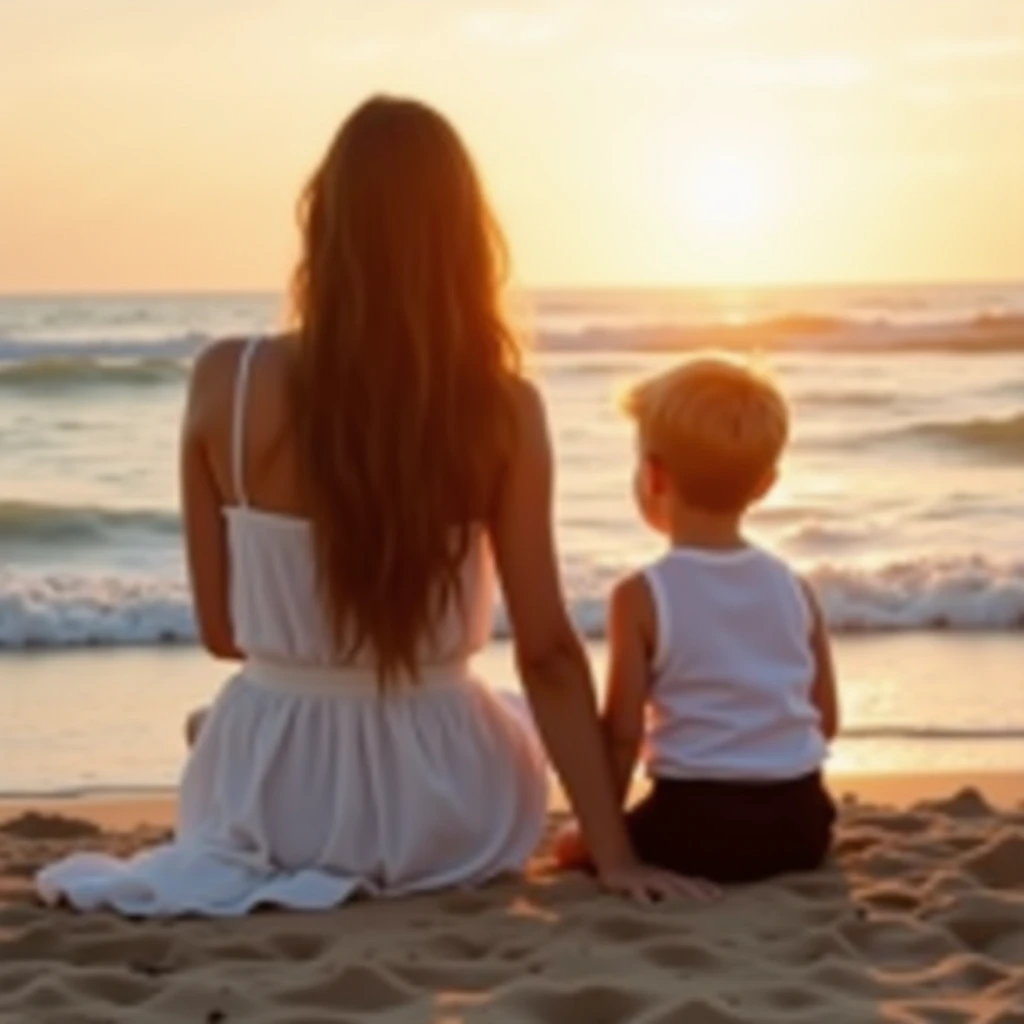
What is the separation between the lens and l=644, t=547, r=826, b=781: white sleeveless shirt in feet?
14.2

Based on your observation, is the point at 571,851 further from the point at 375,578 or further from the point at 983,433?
the point at 983,433

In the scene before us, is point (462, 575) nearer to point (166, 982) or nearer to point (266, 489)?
point (266, 489)

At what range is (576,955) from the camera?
3.85 metres

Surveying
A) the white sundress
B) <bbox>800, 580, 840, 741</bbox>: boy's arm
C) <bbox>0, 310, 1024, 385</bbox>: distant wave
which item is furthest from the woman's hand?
<bbox>0, 310, 1024, 385</bbox>: distant wave

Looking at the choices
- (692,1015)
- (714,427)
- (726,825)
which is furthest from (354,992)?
(714,427)

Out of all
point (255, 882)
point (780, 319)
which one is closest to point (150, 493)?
point (255, 882)

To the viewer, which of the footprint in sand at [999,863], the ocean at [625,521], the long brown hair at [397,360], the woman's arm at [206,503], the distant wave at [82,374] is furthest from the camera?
the distant wave at [82,374]

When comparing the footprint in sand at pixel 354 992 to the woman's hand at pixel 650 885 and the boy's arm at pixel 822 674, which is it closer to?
the woman's hand at pixel 650 885

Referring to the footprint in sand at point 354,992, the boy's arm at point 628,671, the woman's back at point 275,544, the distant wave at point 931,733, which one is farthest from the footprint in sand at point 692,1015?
the distant wave at point 931,733

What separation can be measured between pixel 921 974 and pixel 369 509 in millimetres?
1173

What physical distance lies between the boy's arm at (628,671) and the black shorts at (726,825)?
85 mm

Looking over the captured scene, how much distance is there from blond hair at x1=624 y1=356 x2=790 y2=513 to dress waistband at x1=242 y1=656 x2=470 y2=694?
21.2 inches

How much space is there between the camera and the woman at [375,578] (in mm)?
4145

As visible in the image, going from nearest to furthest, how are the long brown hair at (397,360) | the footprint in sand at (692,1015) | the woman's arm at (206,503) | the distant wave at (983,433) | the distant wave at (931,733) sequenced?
the footprint in sand at (692,1015) → the long brown hair at (397,360) → the woman's arm at (206,503) → the distant wave at (931,733) → the distant wave at (983,433)
